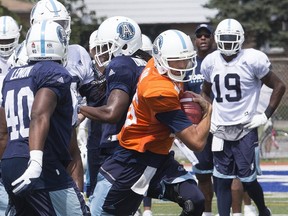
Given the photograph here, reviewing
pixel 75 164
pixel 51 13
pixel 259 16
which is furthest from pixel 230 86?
pixel 259 16

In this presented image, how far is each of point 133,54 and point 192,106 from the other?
127 centimetres

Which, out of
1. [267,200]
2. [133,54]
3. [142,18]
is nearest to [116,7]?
[142,18]

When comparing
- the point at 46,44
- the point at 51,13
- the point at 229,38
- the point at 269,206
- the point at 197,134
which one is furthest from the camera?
the point at 269,206

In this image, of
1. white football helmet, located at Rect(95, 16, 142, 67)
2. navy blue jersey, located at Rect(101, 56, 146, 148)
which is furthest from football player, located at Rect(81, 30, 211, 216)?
white football helmet, located at Rect(95, 16, 142, 67)

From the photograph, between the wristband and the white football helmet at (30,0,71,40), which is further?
the white football helmet at (30,0,71,40)

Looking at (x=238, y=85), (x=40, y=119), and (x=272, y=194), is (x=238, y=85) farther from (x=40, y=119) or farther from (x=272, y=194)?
(x=40, y=119)

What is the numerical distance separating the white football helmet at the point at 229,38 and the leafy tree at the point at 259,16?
20.7 metres

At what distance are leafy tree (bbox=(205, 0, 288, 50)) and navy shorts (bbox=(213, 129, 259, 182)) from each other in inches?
831

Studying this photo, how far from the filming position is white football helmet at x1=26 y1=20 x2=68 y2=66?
5777mm

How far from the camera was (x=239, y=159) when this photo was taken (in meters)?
8.88

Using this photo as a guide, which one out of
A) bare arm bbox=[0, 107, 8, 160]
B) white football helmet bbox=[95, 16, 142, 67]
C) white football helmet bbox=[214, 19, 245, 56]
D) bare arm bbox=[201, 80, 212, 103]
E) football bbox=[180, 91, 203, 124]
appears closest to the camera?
bare arm bbox=[0, 107, 8, 160]

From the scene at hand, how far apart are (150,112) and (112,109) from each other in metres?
0.35

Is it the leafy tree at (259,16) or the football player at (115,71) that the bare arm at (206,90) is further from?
the leafy tree at (259,16)

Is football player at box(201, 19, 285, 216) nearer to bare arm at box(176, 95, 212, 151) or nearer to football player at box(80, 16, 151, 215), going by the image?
football player at box(80, 16, 151, 215)
